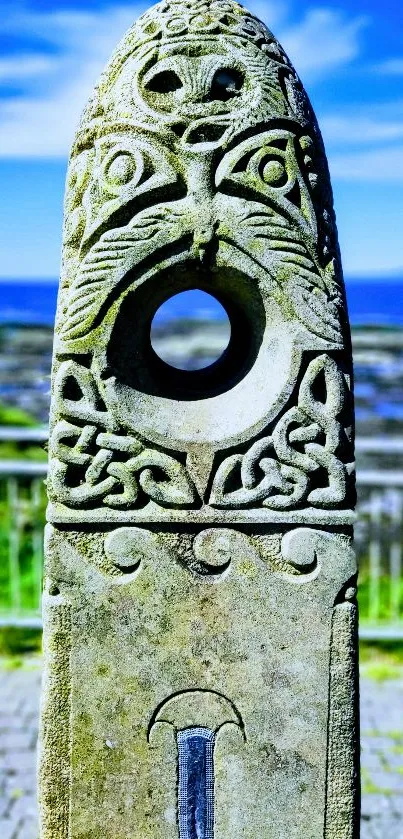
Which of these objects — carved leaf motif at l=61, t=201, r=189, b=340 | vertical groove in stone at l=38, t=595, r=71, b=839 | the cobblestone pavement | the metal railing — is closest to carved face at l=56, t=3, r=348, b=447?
carved leaf motif at l=61, t=201, r=189, b=340

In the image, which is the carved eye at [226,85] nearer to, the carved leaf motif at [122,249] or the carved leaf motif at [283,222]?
the carved leaf motif at [283,222]

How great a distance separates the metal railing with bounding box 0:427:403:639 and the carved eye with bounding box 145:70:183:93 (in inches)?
168

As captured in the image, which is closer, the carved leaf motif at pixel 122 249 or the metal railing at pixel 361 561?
the carved leaf motif at pixel 122 249

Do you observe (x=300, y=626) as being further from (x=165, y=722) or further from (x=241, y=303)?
(x=241, y=303)

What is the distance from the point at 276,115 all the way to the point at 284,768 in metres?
1.92

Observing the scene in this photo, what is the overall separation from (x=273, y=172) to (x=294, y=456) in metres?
0.82

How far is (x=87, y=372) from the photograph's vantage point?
259 centimetres

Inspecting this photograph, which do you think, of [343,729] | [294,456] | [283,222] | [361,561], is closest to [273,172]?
[283,222]

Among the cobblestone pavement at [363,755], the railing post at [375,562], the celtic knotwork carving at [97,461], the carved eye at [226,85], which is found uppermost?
the carved eye at [226,85]

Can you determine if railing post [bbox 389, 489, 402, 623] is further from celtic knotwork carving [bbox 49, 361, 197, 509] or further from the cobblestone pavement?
celtic knotwork carving [bbox 49, 361, 197, 509]

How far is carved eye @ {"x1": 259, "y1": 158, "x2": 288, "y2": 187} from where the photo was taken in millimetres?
2559

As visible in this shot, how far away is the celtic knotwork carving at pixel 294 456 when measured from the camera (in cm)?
260

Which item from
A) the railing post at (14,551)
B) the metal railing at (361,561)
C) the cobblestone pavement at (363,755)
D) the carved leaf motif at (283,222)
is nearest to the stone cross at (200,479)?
the carved leaf motif at (283,222)

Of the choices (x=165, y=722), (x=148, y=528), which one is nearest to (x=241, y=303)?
(x=148, y=528)
